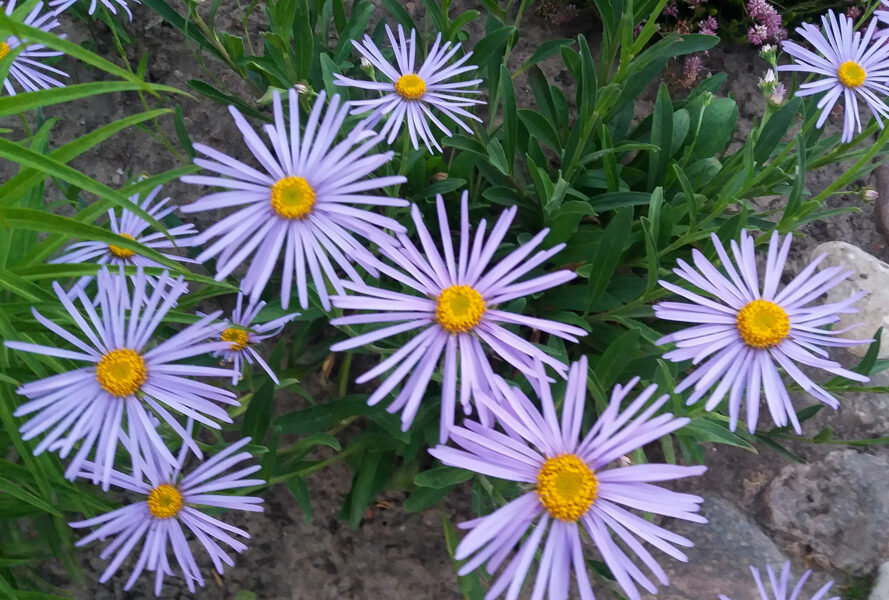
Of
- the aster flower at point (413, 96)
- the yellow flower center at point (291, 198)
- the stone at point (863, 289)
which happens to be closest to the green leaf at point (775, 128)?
the stone at point (863, 289)

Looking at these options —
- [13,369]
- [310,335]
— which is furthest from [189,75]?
[13,369]

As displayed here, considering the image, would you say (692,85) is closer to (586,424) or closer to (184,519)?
(586,424)

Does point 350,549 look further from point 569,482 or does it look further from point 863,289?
point 863,289

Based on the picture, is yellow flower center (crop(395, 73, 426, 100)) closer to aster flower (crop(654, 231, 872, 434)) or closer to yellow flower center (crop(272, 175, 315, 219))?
yellow flower center (crop(272, 175, 315, 219))

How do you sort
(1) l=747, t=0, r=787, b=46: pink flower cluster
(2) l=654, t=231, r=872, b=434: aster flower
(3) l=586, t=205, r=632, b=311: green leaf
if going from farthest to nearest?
(1) l=747, t=0, r=787, b=46: pink flower cluster → (3) l=586, t=205, r=632, b=311: green leaf → (2) l=654, t=231, r=872, b=434: aster flower

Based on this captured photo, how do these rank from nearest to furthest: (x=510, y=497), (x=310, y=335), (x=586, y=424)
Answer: (x=510, y=497) < (x=586, y=424) < (x=310, y=335)

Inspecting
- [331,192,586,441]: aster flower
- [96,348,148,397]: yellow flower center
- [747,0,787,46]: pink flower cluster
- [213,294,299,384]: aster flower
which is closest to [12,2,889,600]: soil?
[213,294,299,384]: aster flower
